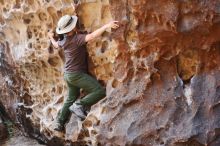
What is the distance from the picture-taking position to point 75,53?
4316mm

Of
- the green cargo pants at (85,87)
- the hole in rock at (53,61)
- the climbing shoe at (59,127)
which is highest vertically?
the hole in rock at (53,61)

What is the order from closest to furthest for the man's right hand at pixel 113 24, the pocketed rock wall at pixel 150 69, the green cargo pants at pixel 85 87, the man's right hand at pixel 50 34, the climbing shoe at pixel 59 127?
1. the pocketed rock wall at pixel 150 69
2. the man's right hand at pixel 113 24
3. the green cargo pants at pixel 85 87
4. the man's right hand at pixel 50 34
5. the climbing shoe at pixel 59 127

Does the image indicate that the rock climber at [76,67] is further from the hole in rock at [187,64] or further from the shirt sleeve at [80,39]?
the hole in rock at [187,64]

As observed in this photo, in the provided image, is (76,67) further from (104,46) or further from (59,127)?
(59,127)

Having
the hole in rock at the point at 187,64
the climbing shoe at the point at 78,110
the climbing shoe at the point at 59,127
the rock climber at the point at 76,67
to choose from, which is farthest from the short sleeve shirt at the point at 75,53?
the hole in rock at the point at 187,64

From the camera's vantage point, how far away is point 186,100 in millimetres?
4023

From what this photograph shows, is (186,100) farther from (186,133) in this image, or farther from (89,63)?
(89,63)

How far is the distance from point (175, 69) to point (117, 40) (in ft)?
1.81

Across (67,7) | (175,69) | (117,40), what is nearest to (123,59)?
(117,40)

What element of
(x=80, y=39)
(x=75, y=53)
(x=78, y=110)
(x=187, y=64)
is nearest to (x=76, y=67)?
(x=75, y=53)

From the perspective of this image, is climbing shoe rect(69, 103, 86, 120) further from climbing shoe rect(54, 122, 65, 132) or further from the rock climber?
climbing shoe rect(54, 122, 65, 132)

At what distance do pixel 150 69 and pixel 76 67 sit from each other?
73cm

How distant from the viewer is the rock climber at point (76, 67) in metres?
4.24

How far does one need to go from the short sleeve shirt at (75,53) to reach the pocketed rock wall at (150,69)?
81mm
